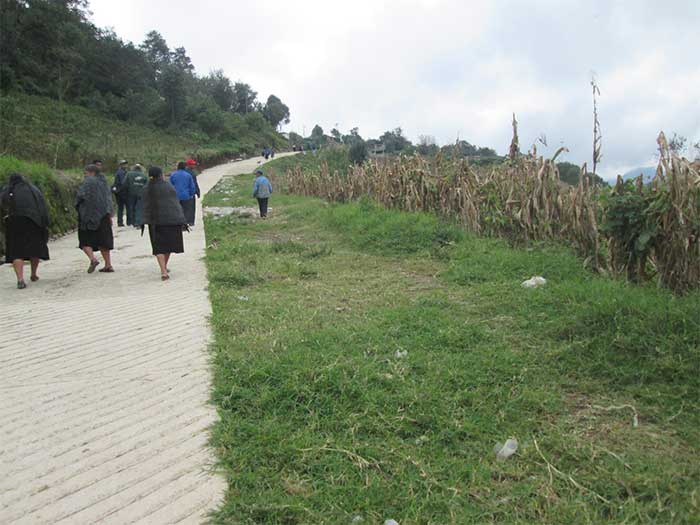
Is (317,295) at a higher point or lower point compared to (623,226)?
lower

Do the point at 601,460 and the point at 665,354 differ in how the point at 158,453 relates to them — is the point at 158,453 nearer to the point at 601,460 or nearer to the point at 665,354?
the point at 601,460

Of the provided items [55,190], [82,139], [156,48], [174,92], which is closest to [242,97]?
[156,48]

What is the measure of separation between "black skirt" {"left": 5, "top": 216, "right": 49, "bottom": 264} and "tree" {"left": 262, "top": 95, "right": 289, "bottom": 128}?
280 feet

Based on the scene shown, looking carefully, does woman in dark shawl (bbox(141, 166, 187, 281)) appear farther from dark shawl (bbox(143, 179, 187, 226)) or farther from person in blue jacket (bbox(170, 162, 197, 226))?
person in blue jacket (bbox(170, 162, 197, 226))

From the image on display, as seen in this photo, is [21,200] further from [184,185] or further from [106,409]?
[106,409]

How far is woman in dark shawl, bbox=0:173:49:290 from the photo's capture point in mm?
6902

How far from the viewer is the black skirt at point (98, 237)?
7.68 metres

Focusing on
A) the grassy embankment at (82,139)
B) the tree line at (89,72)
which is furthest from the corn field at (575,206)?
the tree line at (89,72)

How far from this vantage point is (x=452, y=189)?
384 inches

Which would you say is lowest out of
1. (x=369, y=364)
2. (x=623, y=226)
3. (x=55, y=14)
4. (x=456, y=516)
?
(x=456, y=516)

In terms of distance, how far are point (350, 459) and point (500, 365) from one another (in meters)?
1.44

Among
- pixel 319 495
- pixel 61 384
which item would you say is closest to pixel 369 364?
pixel 319 495

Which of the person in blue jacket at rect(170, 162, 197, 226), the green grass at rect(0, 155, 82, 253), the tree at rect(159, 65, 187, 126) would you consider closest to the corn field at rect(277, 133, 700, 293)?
the person in blue jacket at rect(170, 162, 197, 226)

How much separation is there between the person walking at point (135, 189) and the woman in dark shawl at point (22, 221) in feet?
17.0
